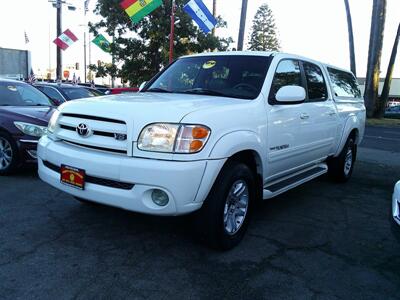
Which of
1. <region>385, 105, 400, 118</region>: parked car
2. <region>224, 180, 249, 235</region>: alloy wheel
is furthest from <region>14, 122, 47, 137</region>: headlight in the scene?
<region>385, 105, 400, 118</region>: parked car

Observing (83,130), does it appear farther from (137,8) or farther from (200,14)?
(137,8)

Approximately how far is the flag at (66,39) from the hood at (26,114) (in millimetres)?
13564

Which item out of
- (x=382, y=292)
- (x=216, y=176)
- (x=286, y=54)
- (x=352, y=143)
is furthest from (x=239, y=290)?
(x=352, y=143)

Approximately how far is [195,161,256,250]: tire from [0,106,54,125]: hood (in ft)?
11.5

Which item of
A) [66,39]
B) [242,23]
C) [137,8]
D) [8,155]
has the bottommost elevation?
[8,155]

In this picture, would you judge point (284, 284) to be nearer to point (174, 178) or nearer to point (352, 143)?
point (174, 178)

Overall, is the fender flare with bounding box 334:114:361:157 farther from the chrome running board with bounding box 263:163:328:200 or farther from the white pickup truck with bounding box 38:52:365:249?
the white pickup truck with bounding box 38:52:365:249

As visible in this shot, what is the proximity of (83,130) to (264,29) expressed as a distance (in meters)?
63.4

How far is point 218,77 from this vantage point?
15.0 feet

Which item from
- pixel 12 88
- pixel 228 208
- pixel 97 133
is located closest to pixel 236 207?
pixel 228 208

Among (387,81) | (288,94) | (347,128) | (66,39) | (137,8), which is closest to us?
(288,94)

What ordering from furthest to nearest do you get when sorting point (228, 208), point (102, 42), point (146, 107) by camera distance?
1. point (102, 42)
2. point (228, 208)
3. point (146, 107)

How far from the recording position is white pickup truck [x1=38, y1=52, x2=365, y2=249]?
126 inches

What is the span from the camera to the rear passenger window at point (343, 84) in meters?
6.11
